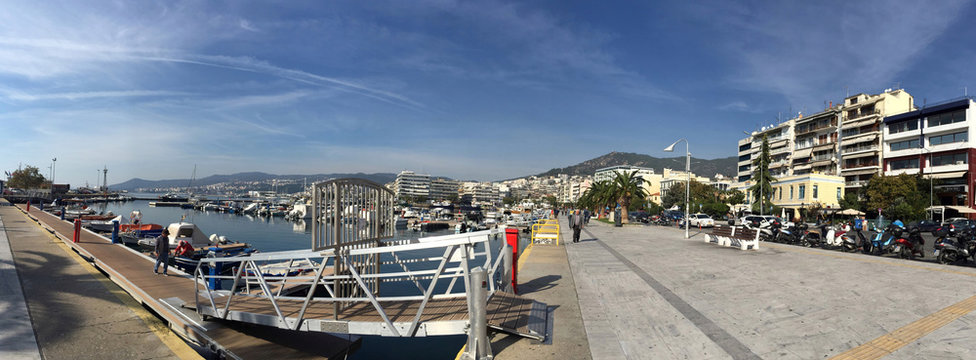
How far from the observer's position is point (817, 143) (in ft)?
210

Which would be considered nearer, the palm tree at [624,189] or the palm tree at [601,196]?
the palm tree at [624,189]

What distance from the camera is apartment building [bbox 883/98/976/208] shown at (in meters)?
43.4

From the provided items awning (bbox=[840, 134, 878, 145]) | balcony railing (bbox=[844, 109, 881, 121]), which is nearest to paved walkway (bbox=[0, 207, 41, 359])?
awning (bbox=[840, 134, 878, 145])

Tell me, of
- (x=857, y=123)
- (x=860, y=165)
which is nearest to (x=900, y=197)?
(x=860, y=165)

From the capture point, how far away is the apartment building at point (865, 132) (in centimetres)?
5491

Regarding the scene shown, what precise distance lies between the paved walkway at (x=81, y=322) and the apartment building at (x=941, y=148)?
62.2 meters

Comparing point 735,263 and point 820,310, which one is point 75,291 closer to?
point 820,310

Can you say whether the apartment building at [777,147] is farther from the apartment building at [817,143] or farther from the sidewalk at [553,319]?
the sidewalk at [553,319]

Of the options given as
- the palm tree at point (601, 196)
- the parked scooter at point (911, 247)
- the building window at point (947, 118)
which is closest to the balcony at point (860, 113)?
the building window at point (947, 118)

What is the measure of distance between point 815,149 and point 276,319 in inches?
3046

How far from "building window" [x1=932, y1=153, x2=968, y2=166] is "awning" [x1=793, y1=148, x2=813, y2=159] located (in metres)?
18.1

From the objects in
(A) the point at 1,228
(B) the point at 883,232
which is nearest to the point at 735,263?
(B) the point at 883,232

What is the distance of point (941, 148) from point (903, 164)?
201 inches

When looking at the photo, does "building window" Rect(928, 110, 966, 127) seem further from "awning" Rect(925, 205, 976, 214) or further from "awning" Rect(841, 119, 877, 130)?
"awning" Rect(925, 205, 976, 214)
